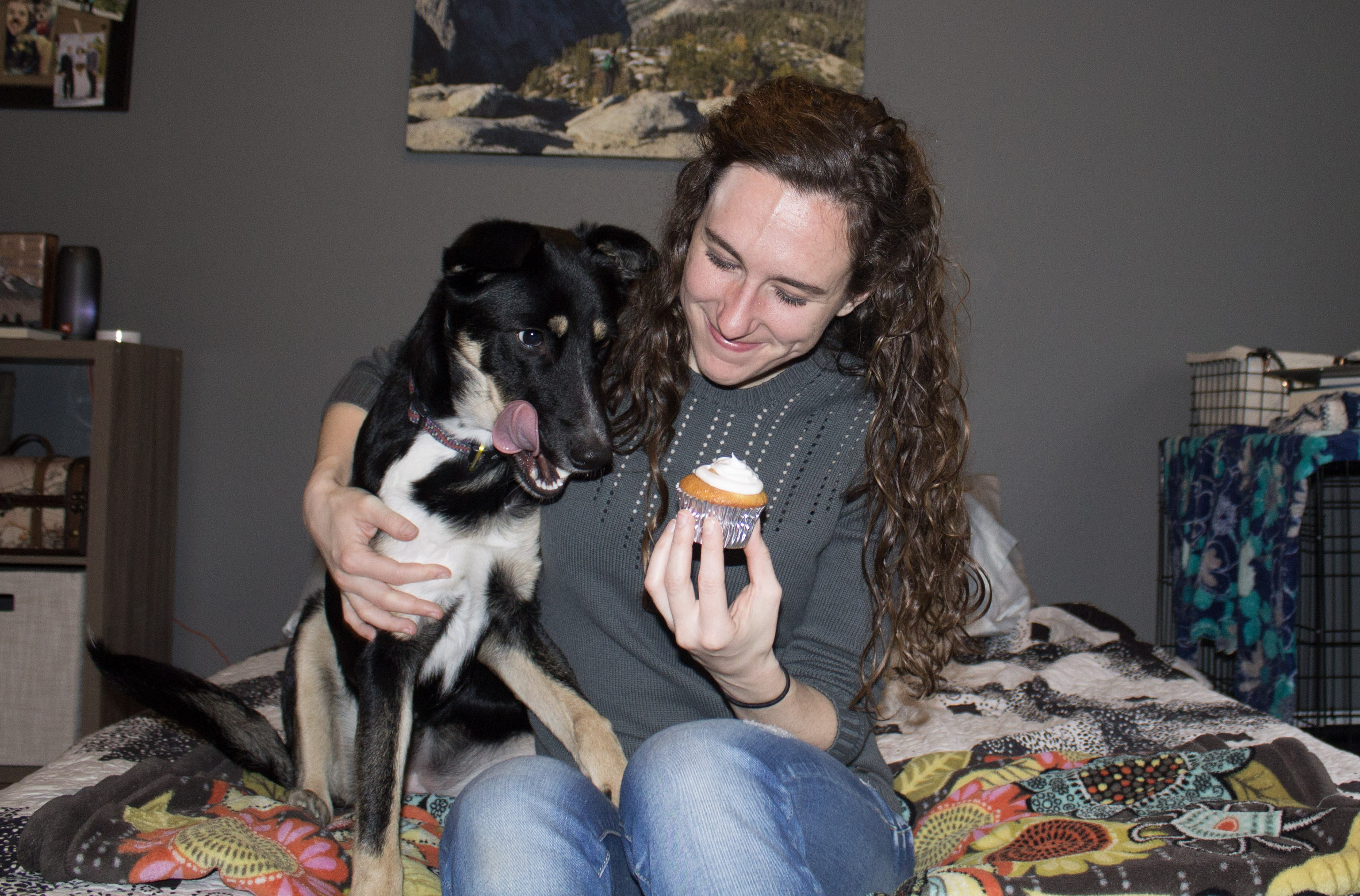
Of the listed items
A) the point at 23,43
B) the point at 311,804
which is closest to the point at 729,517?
the point at 311,804

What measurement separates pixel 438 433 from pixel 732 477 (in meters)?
0.53

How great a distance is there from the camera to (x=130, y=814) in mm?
1178

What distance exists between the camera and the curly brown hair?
1.11 meters

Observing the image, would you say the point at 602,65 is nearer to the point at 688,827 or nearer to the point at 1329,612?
the point at 688,827

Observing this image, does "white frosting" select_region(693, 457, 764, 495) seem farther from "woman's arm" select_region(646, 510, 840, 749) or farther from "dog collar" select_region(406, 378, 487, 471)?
"dog collar" select_region(406, 378, 487, 471)

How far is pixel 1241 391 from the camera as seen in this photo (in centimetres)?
268

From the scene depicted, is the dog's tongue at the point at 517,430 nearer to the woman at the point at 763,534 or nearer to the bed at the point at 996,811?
the woman at the point at 763,534

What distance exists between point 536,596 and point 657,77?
7.21 ft

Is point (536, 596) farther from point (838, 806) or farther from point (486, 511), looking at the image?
point (838, 806)

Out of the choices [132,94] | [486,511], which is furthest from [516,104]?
[486,511]

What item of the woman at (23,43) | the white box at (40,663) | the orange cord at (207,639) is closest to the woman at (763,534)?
the white box at (40,663)

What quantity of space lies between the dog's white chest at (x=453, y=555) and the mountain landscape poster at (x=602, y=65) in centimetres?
201

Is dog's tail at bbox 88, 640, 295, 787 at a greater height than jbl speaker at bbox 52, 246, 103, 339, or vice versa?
jbl speaker at bbox 52, 246, 103, 339

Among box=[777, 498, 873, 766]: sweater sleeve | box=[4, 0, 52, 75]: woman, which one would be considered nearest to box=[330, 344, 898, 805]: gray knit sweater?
box=[777, 498, 873, 766]: sweater sleeve
